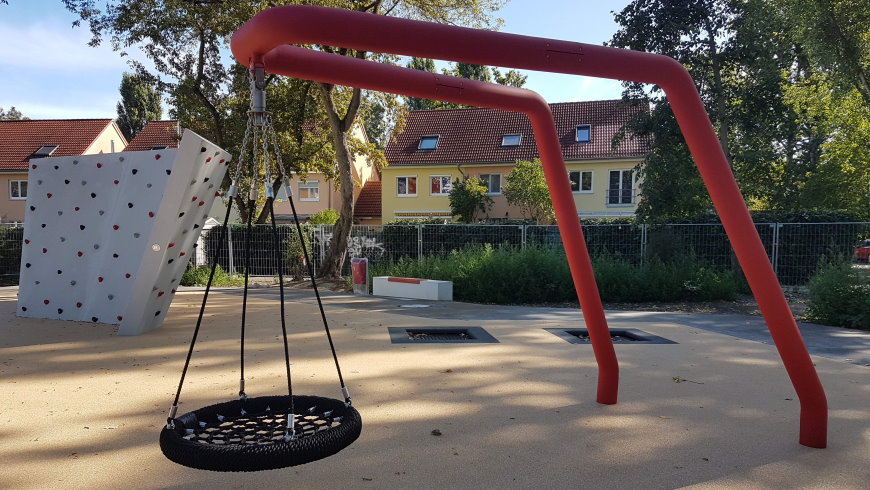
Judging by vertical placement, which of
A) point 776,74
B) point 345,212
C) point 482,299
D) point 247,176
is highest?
point 776,74

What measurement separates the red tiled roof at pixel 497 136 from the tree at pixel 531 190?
360 cm

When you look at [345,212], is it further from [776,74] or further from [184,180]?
[776,74]

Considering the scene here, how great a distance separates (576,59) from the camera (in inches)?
126

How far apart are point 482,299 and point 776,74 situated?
9526 mm

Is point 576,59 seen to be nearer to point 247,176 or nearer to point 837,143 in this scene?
point 247,176

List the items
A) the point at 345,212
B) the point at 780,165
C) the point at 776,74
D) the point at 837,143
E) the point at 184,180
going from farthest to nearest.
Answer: the point at 837,143
the point at 780,165
the point at 345,212
the point at 776,74
the point at 184,180

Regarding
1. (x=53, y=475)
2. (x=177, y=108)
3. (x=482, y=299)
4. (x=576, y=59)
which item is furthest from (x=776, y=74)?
(x=177, y=108)

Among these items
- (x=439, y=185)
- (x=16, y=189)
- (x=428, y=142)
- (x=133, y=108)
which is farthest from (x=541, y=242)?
(x=133, y=108)

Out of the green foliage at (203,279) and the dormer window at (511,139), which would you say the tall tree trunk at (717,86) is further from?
the dormer window at (511,139)

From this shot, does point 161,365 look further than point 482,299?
No

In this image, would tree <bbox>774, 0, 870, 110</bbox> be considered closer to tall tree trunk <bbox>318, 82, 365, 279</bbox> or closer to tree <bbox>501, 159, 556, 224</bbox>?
tall tree trunk <bbox>318, 82, 365, 279</bbox>

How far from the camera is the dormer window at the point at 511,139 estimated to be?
2941cm

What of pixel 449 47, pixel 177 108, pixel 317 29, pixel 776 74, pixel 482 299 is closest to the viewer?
pixel 317 29

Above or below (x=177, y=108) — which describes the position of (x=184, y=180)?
below
